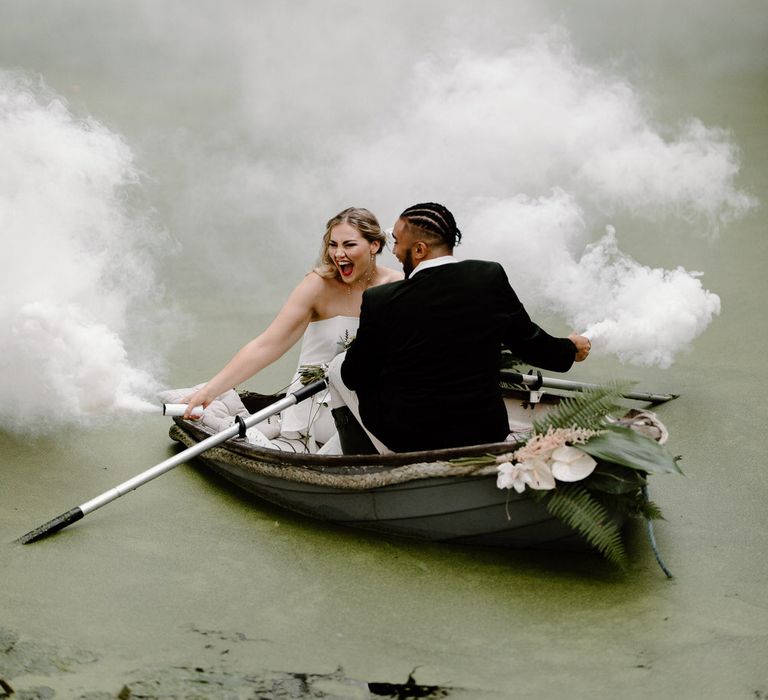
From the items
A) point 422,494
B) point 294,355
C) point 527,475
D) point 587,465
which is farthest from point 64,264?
point 587,465

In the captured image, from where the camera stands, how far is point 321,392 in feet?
14.3

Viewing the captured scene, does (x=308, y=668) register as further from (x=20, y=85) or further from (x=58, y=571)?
(x=20, y=85)

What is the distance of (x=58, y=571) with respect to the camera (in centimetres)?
346

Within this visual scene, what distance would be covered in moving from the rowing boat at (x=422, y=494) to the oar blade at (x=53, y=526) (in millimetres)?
625

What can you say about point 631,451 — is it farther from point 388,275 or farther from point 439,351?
point 388,275

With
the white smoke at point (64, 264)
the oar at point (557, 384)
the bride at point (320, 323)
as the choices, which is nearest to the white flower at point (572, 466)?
the oar at point (557, 384)

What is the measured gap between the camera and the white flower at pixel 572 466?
303 cm

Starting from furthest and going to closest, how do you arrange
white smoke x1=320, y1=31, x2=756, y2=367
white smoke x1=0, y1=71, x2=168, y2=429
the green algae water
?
1. white smoke x1=320, y1=31, x2=756, y2=367
2. white smoke x1=0, y1=71, x2=168, y2=429
3. the green algae water

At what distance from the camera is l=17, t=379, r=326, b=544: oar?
144 inches

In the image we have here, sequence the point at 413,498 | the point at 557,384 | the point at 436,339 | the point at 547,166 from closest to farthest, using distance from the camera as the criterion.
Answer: the point at 436,339
the point at 413,498
the point at 557,384
the point at 547,166

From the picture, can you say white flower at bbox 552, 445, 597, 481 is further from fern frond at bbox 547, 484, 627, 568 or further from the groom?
the groom

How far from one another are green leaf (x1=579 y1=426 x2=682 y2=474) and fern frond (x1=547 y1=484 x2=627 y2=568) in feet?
0.43

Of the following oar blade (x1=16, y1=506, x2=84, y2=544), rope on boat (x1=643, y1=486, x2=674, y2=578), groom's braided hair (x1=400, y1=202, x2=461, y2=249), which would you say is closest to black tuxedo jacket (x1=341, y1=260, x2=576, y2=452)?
groom's braided hair (x1=400, y1=202, x2=461, y2=249)

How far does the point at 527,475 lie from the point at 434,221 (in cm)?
85
